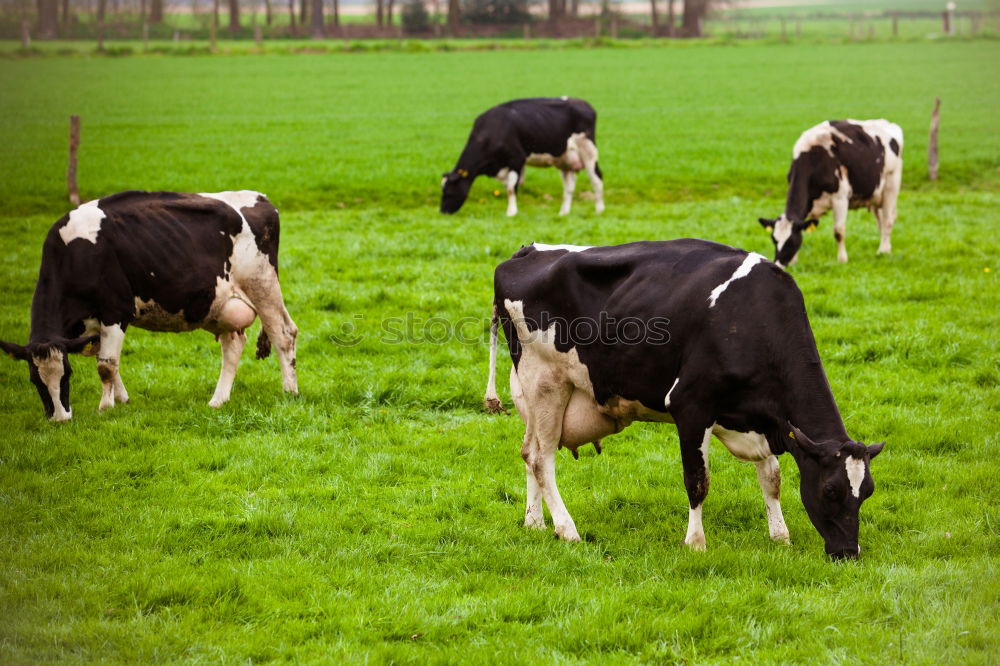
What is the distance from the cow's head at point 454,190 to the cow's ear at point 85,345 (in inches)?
452

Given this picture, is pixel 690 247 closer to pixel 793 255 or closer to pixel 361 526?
pixel 361 526

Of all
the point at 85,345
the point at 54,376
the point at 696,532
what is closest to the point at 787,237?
the point at 696,532

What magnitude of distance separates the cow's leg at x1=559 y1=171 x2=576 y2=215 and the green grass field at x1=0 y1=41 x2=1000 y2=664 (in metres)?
0.42

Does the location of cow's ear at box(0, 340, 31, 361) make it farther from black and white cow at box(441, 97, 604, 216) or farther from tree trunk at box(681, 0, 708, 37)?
tree trunk at box(681, 0, 708, 37)

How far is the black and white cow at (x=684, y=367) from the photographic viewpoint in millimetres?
6406

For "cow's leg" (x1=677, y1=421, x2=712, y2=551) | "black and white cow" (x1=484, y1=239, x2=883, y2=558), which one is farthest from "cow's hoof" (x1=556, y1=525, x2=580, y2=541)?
"cow's leg" (x1=677, y1=421, x2=712, y2=551)

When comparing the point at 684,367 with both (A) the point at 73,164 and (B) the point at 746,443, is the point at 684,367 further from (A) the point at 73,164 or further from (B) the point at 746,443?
(A) the point at 73,164

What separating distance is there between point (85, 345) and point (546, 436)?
4901 mm

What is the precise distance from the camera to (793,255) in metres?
15.3

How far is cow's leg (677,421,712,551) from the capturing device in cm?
653

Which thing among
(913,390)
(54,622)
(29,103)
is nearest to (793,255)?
(913,390)

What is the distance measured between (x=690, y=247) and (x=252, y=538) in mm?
3690

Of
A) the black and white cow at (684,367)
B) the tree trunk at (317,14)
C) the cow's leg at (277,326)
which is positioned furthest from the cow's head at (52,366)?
the tree trunk at (317,14)

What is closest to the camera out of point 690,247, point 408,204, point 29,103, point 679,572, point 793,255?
point 679,572
